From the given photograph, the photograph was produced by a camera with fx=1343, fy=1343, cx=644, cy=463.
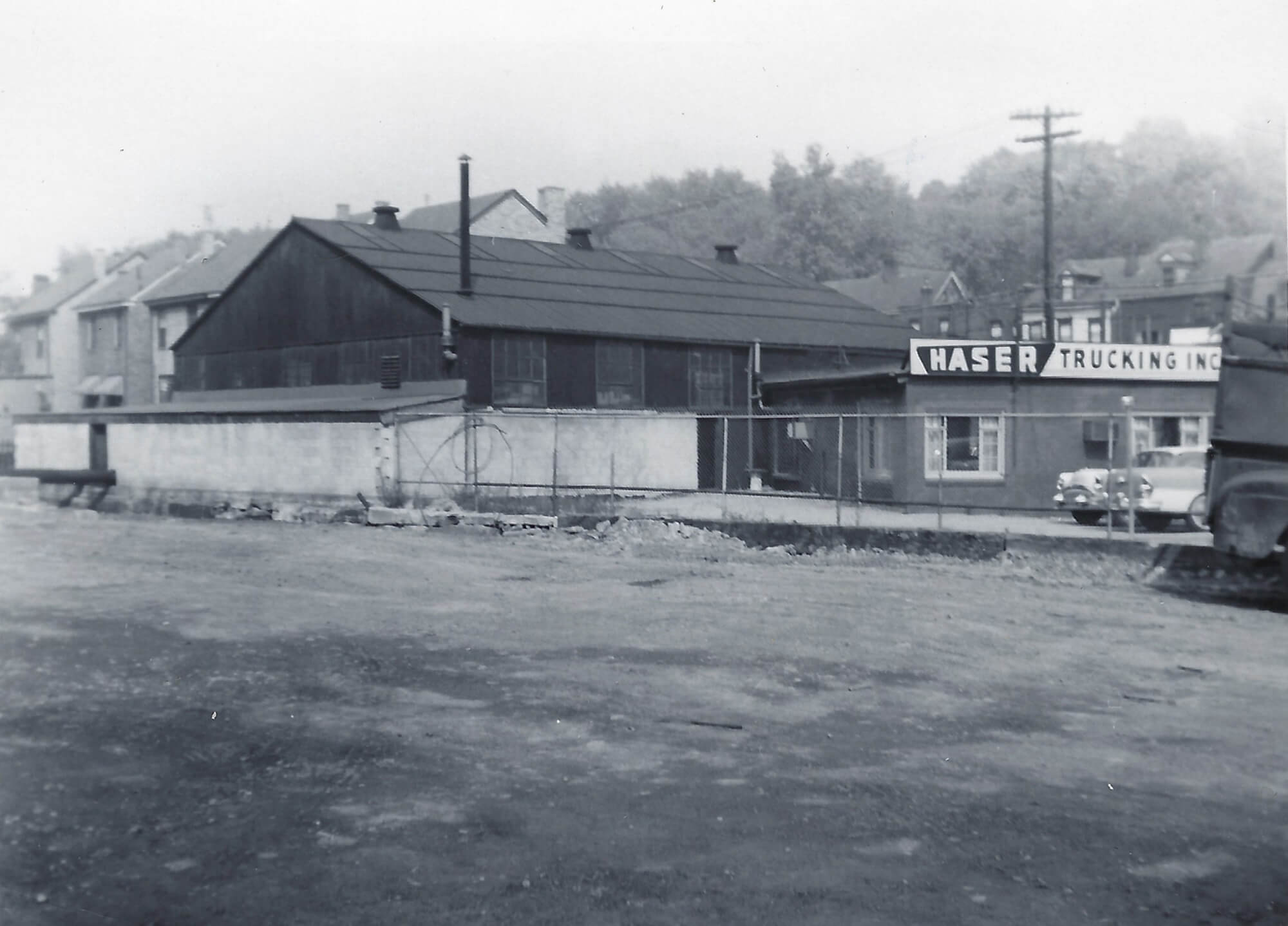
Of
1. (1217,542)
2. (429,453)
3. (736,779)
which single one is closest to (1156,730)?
(736,779)

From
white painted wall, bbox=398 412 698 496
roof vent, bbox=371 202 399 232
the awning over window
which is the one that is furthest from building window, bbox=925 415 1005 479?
the awning over window

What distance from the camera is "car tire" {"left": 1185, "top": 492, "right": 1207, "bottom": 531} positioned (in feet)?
67.3

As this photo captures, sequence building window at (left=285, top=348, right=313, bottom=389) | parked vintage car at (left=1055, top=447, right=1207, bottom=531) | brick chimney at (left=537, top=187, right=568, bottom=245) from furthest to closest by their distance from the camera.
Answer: brick chimney at (left=537, top=187, right=568, bottom=245), building window at (left=285, top=348, right=313, bottom=389), parked vintage car at (left=1055, top=447, right=1207, bottom=531)

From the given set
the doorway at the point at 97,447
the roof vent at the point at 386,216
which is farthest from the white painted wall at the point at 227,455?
the roof vent at the point at 386,216

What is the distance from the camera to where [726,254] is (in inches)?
2142

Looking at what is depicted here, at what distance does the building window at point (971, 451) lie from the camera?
28.8 metres

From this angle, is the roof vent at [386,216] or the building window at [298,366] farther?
the roof vent at [386,216]

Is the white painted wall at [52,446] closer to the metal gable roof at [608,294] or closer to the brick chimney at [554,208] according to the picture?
the metal gable roof at [608,294]

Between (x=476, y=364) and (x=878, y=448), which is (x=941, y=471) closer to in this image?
(x=878, y=448)

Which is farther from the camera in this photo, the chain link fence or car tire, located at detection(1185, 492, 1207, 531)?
the chain link fence

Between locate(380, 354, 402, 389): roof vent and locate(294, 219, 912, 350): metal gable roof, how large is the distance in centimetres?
200

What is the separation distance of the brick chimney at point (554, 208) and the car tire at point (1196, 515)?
125 ft

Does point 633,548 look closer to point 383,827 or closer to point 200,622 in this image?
point 200,622

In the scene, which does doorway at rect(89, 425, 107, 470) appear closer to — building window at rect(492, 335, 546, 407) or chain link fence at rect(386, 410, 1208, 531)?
building window at rect(492, 335, 546, 407)
